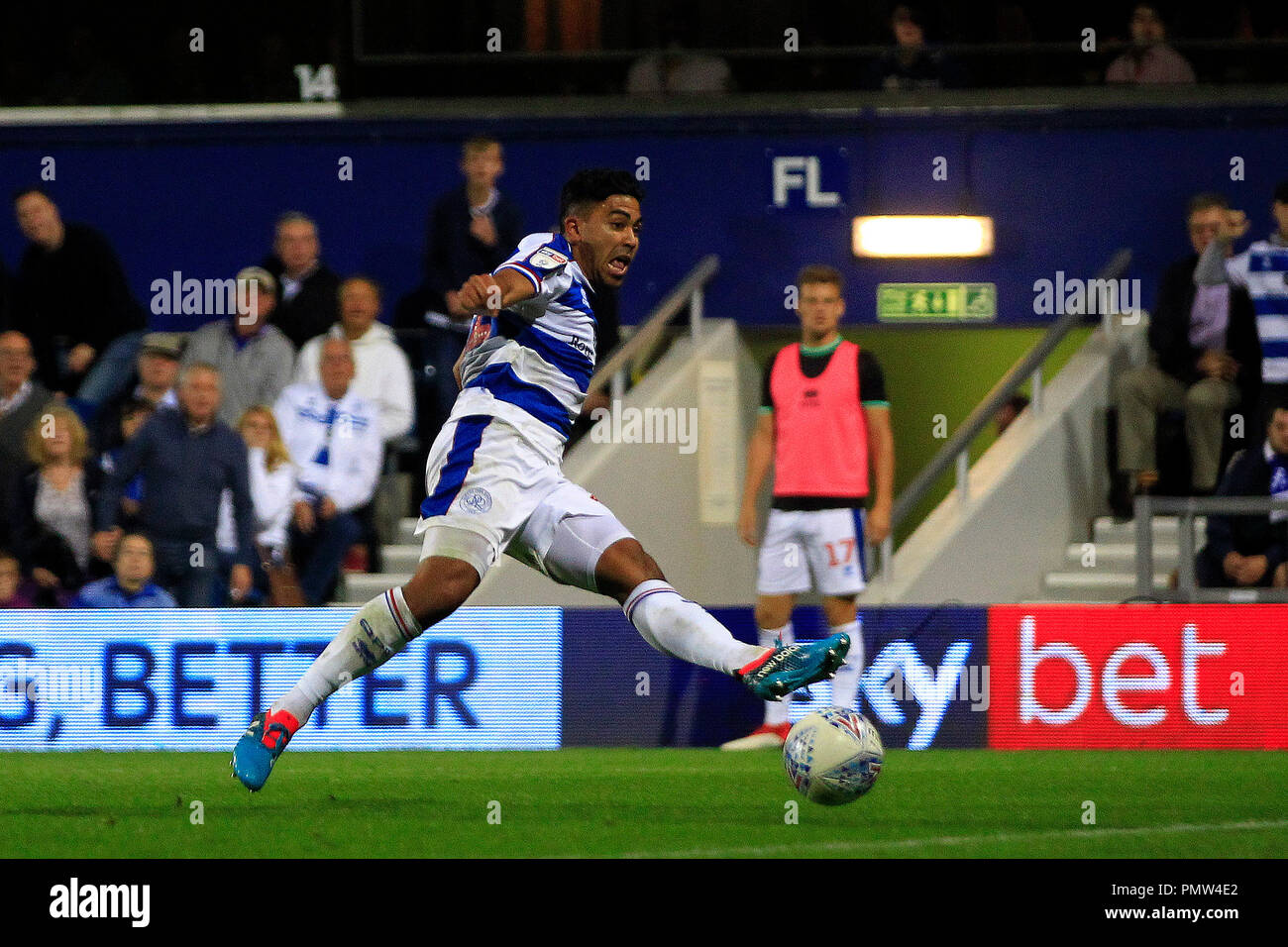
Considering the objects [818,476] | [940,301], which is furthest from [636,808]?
[940,301]

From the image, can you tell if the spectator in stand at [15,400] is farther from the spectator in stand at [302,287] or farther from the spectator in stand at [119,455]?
the spectator in stand at [302,287]

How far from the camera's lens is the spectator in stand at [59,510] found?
10320mm

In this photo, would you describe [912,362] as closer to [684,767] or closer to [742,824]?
[684,767]

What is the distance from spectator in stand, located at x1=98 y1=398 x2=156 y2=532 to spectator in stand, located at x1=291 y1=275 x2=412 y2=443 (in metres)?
0.85

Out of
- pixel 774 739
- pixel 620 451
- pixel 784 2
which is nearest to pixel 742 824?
pixel 774 739

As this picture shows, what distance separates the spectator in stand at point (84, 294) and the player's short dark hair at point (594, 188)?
5.22 metres

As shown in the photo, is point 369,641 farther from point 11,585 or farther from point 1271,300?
point 1271,300

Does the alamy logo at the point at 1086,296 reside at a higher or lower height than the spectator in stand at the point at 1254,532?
higher

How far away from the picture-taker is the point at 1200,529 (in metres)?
11.2

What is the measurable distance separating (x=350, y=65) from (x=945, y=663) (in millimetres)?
6087

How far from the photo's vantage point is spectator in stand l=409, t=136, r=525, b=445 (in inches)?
422

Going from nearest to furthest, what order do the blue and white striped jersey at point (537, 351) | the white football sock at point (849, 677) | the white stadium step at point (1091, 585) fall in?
the blue and white striped jersey at point (537, 351), the white football sock at point (849, 677), the white stadium step at point (1091, 585)

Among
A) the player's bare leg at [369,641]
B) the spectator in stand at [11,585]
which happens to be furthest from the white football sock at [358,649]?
the spectator in stand at [11,585]

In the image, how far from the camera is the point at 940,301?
12.7 metres
